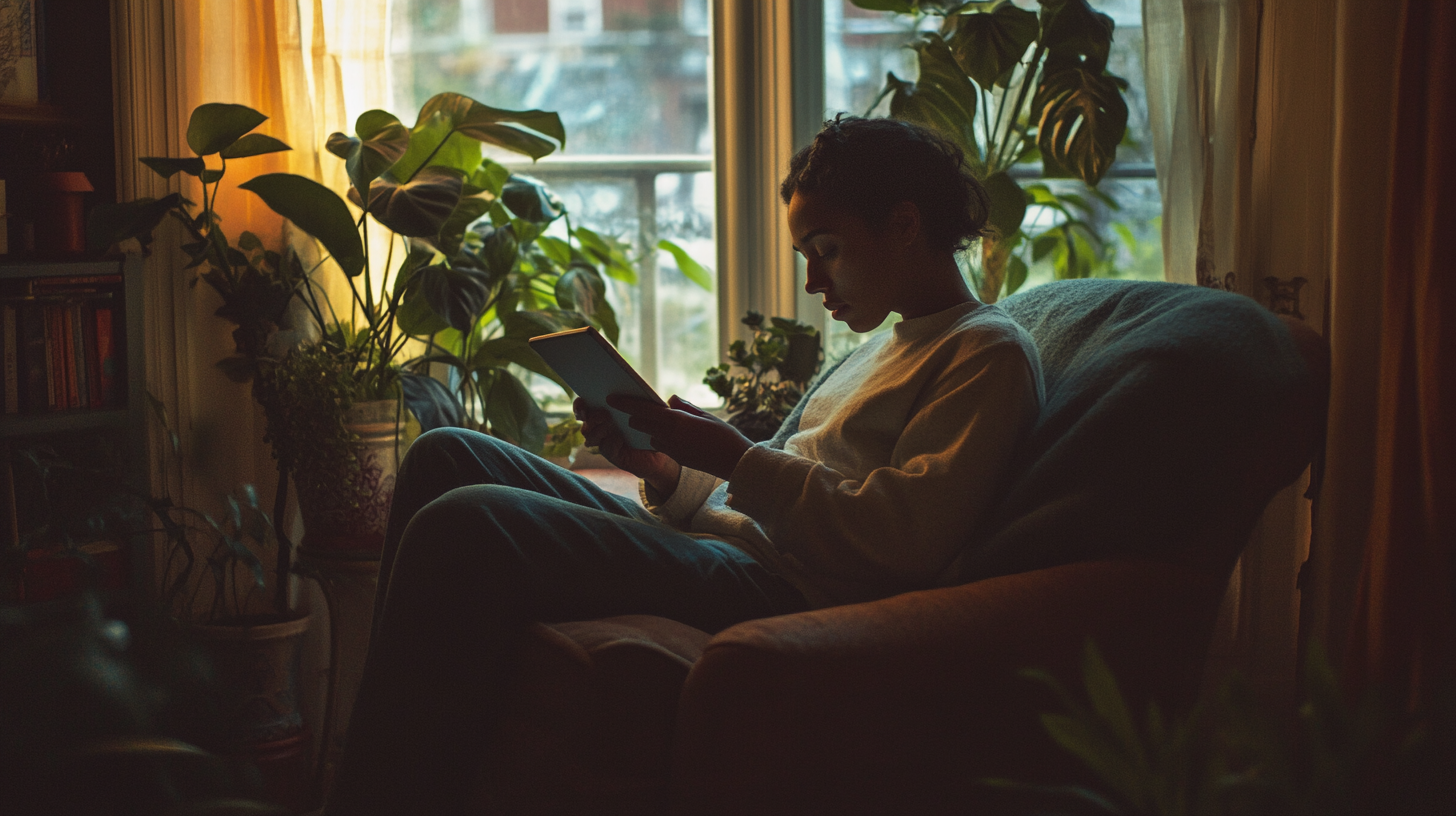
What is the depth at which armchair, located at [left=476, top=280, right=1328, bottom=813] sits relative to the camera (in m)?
0.83

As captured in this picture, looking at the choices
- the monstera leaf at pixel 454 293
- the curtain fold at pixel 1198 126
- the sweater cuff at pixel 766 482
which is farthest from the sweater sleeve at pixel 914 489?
the monstera leaf at pixel 454 293

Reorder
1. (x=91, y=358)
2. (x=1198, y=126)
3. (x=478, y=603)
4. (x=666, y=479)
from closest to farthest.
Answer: (x=478, y=603) < (x=666, y=479) < (x=1198, y=126) < (x=91, y=358)

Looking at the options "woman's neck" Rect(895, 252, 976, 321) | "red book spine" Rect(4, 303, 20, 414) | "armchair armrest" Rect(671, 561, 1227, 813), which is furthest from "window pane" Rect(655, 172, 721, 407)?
"armchair armrest" Rect(671, 561, 1227, 813)

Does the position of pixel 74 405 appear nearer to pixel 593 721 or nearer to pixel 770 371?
pixel 770 371

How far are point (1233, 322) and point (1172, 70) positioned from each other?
97 centimetres

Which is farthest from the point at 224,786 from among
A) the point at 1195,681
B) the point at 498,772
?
the point at 1195,681

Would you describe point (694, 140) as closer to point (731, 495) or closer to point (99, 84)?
point (99, 84)

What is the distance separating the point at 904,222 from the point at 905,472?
0.34 metres

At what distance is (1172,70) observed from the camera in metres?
1.86

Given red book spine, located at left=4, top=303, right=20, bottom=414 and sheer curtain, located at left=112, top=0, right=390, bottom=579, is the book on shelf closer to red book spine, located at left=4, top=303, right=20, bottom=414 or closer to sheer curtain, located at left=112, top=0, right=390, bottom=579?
red book spine, located at left=4, top=303, right=20, bottom=414

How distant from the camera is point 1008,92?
2096 millimetres

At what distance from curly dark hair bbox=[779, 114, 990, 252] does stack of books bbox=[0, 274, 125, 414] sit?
135 cm

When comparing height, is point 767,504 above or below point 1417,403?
below

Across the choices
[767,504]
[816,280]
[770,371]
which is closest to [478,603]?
[767,504]
